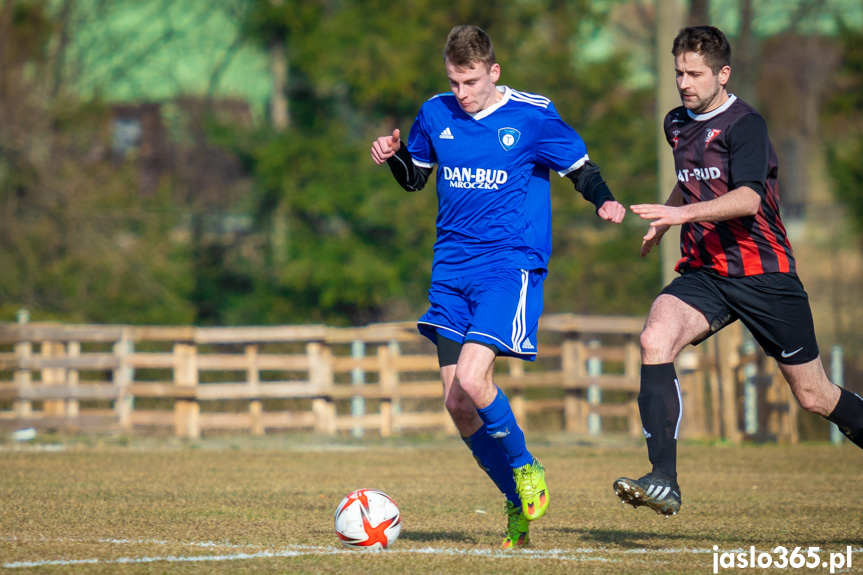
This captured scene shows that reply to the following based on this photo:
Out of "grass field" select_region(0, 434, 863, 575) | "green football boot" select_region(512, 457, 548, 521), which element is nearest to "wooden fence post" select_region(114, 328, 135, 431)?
"grass field" select_region(0, 434, 863, 575)

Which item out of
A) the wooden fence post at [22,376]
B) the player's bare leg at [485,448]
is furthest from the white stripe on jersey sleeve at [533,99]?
the wooden fence post at [22,376]

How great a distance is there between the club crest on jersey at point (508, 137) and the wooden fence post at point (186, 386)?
32.8ft

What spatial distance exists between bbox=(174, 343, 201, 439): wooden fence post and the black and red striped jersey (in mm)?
10410

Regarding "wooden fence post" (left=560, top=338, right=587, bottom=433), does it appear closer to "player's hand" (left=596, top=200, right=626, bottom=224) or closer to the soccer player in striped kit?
the soccer player in striped kit

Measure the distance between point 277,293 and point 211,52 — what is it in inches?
271

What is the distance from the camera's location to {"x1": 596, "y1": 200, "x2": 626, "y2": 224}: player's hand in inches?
193

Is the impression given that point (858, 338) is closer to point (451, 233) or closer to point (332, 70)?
point (332, 70)

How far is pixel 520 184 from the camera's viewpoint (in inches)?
209

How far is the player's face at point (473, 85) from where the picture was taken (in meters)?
5.17

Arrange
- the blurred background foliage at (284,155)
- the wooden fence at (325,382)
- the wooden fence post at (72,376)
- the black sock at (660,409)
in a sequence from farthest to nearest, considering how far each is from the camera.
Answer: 1. the blurred background foliage at (284,155)
2. the wooden fence post at (72,376)
3. the wooden fence at (325,382)
4. the black sock at (660,409)

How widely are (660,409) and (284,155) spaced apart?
2035 centimetres

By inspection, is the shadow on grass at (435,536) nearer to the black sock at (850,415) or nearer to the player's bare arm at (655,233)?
the player's bare arm at (655,233)

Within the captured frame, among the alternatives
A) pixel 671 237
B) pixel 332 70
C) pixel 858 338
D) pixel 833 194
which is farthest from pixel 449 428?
pixel 833 194

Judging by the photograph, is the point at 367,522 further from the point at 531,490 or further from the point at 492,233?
the point at 492,233
